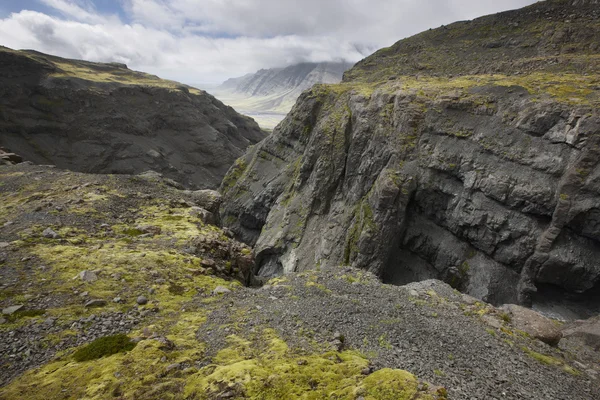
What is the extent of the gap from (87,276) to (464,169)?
152 ft

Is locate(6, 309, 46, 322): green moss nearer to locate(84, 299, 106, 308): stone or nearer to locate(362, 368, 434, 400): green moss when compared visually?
locate(84, 299, 106, 308): stone

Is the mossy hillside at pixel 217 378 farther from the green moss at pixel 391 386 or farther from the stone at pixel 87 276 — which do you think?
the stone at pixel 87 276

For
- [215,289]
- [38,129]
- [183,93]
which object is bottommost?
[215,289]

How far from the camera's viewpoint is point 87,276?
61.2 feet

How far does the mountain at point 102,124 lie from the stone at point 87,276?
103 m

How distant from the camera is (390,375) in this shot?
1053 cm

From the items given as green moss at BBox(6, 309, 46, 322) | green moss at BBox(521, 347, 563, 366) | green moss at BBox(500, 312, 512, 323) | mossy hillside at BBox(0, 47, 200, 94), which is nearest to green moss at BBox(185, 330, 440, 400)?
green moss at BBox(6, 309, 46, 322)

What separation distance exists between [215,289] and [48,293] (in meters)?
9.09

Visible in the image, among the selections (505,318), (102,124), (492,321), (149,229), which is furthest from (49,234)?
(102,124)

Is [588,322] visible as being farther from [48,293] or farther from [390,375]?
[48,293]

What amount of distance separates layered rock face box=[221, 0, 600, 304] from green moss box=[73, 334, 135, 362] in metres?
38.7

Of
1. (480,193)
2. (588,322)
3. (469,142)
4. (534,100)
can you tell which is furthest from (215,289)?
(534,100)

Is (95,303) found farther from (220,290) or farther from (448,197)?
(448,197)

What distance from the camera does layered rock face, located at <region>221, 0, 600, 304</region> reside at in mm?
35531
